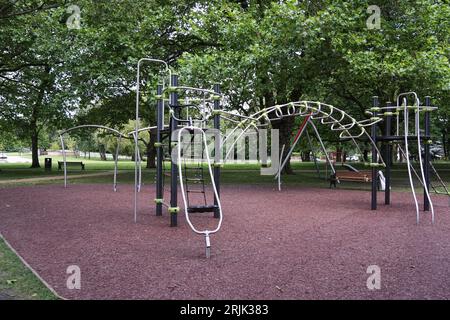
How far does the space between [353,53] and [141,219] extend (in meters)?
8.93

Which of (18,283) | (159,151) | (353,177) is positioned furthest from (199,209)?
(353,177)

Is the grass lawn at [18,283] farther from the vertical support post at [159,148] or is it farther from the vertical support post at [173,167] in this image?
the vertical support post at [159,148]

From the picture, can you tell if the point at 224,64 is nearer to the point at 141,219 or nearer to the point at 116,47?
the point at 116,47

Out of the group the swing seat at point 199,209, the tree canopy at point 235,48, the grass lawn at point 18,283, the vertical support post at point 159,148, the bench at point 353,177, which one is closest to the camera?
the grass lawn at point 18,283

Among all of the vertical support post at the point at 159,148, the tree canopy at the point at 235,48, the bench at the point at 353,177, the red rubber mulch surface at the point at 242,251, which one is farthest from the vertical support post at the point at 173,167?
the bench at the point at 353,177

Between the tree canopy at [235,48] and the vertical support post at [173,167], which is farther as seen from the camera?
the tree canopy at [235,48]

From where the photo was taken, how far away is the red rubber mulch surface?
14.4 feet

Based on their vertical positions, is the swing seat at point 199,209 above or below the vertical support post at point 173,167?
below

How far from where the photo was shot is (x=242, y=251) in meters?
6.10

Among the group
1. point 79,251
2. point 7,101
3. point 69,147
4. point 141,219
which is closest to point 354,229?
point 141,219

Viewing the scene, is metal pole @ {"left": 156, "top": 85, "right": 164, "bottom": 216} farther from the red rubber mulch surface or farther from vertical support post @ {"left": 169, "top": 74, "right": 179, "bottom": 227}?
vertical support post @ {"left": 169, "top": 74, "right": 179, "bottom": 227}

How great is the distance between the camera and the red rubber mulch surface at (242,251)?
4.40 metres

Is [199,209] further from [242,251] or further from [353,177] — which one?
[353,177]

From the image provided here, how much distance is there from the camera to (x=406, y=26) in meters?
15.4
